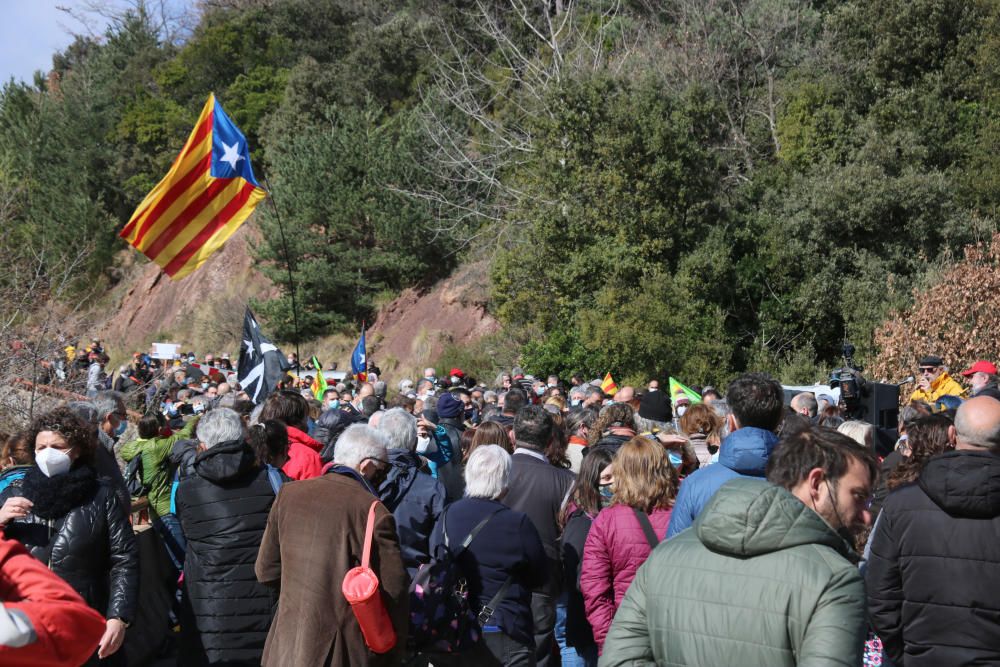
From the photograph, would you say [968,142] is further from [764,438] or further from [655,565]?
[655,565]

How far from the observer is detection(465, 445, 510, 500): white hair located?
16.2ft

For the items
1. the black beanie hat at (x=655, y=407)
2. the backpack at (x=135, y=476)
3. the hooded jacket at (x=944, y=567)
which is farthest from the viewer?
the black beanie hat at (x=655, y=407)

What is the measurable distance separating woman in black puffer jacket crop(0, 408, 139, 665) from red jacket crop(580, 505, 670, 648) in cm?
216

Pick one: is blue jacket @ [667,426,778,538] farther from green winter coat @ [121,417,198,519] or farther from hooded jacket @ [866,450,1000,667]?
green winter coat @ [121,417,198,519]

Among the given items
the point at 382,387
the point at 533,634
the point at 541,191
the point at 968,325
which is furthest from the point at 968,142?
the point at 533,634

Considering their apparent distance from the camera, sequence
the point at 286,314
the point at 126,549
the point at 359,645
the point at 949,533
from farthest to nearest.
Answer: the point at 286,314, the point at 126,549, the point at 359,645, the point at 949,533

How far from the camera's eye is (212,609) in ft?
17.1

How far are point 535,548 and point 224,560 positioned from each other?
168 centimetres

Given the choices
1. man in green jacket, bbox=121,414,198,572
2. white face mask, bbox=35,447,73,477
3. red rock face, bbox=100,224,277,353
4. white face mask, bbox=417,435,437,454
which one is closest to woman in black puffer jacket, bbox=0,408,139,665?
white face mask, bbox=35,447,73,477

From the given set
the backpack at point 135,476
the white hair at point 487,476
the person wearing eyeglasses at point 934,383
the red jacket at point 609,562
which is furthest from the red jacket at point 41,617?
the person wearing eyeglasses at point 934,383

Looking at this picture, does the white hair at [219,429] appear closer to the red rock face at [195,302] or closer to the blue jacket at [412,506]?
the blue jacket at [412,506]

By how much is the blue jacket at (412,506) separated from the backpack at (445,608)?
0.47m

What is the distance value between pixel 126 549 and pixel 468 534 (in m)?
1.60

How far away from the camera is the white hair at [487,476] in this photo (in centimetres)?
495
